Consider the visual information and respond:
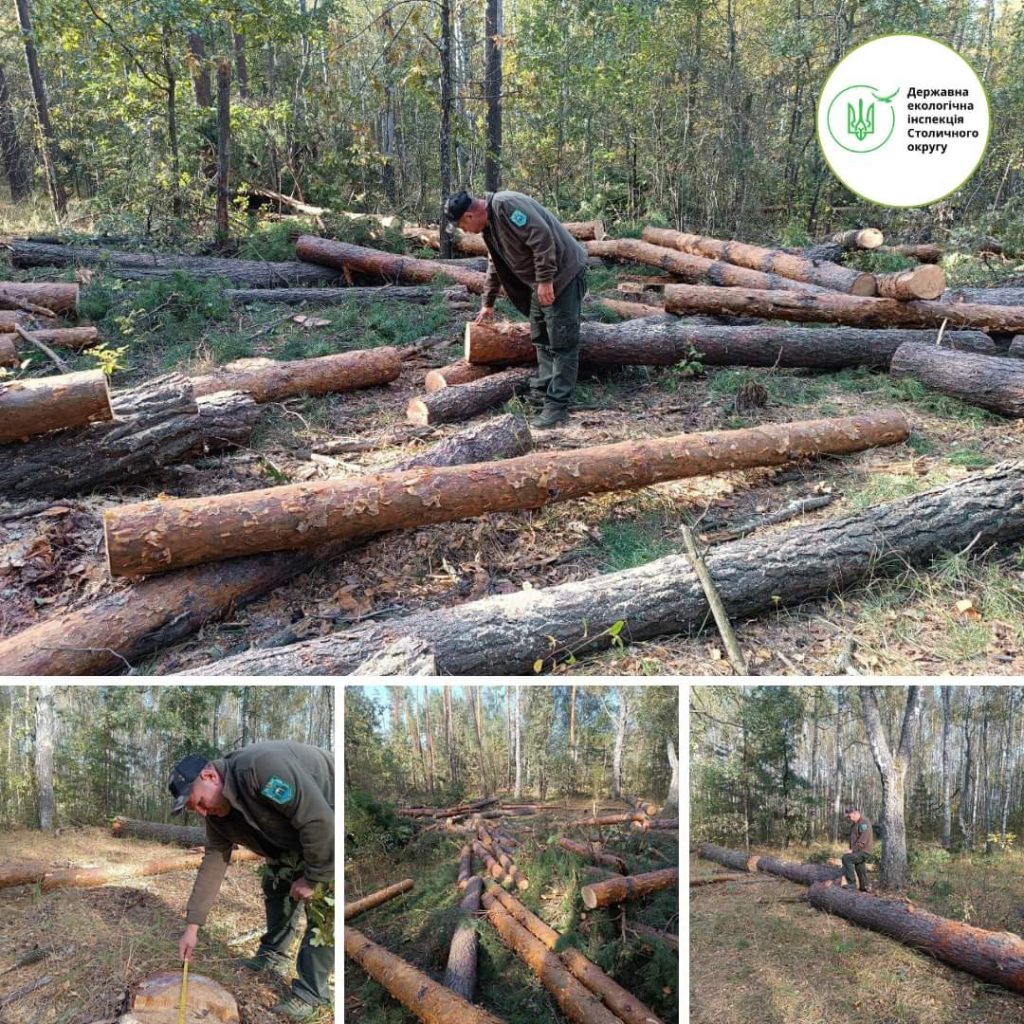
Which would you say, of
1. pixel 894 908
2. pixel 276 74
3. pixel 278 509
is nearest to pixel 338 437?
pixel 278 509

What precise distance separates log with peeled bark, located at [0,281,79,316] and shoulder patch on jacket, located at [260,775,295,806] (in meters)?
7.83

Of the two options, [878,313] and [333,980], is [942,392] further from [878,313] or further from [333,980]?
[333,980]

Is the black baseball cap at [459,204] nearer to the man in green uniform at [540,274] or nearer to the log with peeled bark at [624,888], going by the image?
the man in green uniform at [540,274]

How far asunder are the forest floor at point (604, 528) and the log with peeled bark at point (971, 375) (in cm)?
13

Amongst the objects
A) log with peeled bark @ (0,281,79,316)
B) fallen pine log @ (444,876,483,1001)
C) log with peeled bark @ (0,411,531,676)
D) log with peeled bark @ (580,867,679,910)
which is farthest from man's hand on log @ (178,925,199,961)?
log with peeled bark @ (0,281,79,316)

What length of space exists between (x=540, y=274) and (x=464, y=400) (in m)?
1.13

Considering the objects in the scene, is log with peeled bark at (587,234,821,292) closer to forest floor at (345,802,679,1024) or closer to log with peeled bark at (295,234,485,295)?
log with peeled bark at (295,234,485,295)

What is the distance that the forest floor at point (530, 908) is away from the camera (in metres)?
2.16

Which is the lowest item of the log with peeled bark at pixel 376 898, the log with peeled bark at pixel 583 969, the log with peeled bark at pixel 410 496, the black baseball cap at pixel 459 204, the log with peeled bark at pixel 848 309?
the log with peeled bark at pixel 583 969

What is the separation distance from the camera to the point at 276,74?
17656 millimetres

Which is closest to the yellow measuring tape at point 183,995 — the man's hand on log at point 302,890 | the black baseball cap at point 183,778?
the man's hand on log at point 302,890

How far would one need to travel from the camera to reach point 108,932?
2.41 meters

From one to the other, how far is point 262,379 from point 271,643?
335 centimetres

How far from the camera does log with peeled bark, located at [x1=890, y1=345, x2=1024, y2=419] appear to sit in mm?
6191
